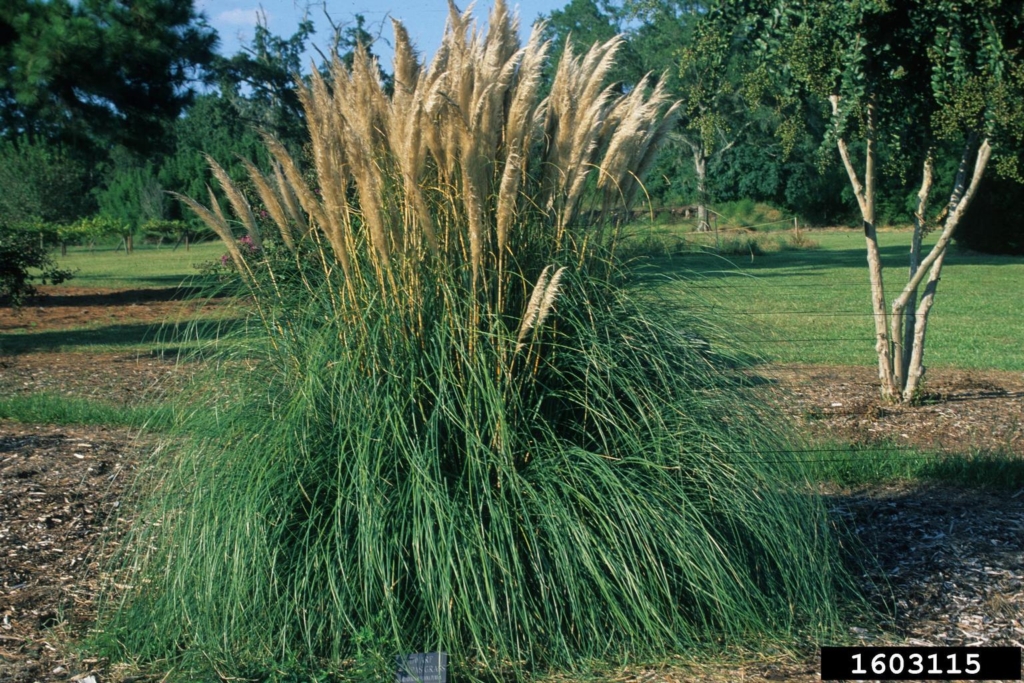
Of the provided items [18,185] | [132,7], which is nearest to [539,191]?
[132,7]

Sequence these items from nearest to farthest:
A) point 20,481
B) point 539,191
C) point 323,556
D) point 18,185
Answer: point 323,556 < point 539,191 < point 20,481 < point 18,185

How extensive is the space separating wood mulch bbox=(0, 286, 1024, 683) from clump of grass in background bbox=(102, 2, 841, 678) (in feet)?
0.72

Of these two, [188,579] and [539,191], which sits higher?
[539,191]

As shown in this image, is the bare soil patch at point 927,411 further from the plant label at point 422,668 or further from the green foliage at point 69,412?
the green foliage at point 69,412

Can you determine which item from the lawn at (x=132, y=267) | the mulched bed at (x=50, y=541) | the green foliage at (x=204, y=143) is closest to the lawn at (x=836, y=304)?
the mulched bed at (x=50, y=541)

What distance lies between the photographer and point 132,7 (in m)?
17.6

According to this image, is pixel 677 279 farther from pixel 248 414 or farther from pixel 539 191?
pixel 248 414

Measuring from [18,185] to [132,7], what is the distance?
15.4 metres

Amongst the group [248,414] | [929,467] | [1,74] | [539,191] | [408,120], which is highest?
[1,74]

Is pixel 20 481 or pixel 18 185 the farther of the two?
pixel 18 185

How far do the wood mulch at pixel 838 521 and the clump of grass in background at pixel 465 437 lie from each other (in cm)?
22

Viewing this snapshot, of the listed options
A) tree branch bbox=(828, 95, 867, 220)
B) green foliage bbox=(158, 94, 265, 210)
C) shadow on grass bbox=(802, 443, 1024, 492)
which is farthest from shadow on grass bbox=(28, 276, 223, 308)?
shadow on grass bbox=(802, 443, 1024, 492)

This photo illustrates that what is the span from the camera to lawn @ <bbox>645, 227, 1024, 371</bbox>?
4.58m

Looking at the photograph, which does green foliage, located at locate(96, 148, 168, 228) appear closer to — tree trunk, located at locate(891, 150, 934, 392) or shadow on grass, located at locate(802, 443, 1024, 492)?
tree trunk, located at locate(891, 150, 934, 392)
